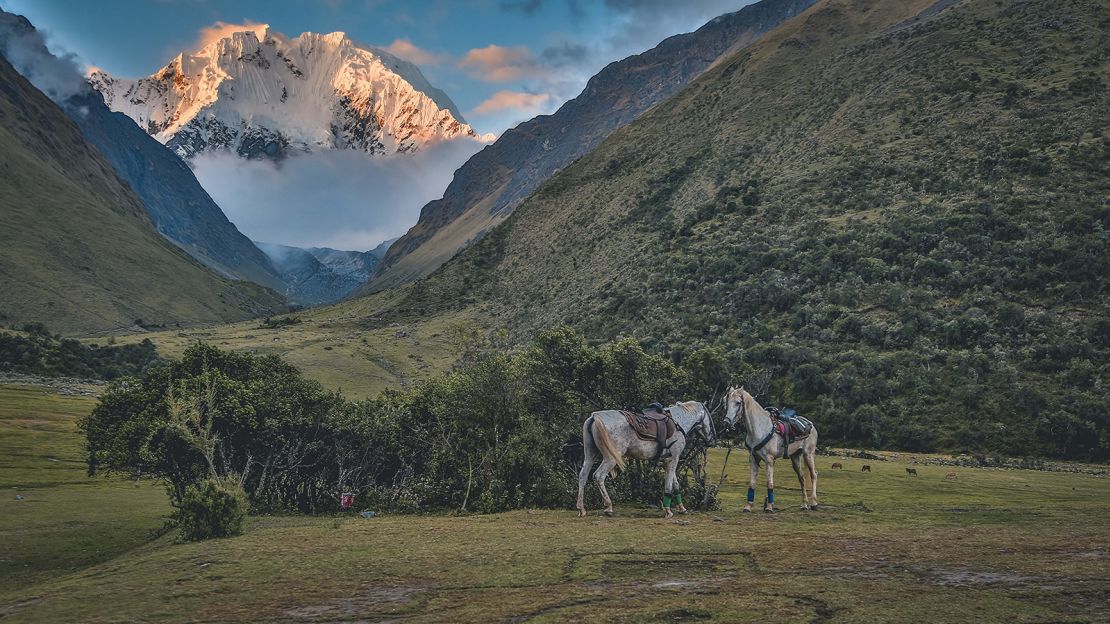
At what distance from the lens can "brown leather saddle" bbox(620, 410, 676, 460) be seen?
21.4m

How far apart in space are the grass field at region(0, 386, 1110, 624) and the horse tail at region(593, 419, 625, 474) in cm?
178

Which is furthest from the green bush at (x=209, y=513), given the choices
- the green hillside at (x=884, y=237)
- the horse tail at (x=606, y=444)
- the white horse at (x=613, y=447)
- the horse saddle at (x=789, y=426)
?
the green hillside at (x=884, y=237)

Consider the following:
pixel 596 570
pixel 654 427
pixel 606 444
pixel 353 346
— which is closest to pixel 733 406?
pixel 654 427

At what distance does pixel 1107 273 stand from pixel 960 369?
21.1 meters

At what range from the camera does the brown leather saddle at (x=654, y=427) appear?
21391mm

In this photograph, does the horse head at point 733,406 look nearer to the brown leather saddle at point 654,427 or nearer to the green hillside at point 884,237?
the brown leather saddle at point 654,427

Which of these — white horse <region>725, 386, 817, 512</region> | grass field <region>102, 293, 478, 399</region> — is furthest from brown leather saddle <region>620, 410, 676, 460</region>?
grass field <region>102, 293, 478, 399</region>

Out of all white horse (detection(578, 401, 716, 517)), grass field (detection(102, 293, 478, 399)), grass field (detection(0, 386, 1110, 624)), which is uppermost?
grass field (detection(102, 293, 478, 399))

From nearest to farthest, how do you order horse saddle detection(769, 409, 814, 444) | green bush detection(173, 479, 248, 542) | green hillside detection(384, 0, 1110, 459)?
1. green bush detection(173, 479, 248, 542)
2. horse saddle detection(769, 409, 814, 444)
3. green hillside detection(384, 0, 1110, 459)

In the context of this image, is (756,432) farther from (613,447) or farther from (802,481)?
(613,447)

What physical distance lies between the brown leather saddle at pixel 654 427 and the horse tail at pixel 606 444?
0.84 metres

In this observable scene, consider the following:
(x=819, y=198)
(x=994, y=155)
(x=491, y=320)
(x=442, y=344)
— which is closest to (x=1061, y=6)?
(x=994, y=155)

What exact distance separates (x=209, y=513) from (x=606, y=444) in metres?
11.4

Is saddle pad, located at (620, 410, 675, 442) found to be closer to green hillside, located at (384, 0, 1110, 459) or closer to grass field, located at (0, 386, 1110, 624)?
grass field, located at (0, 386, 1110, 624)
